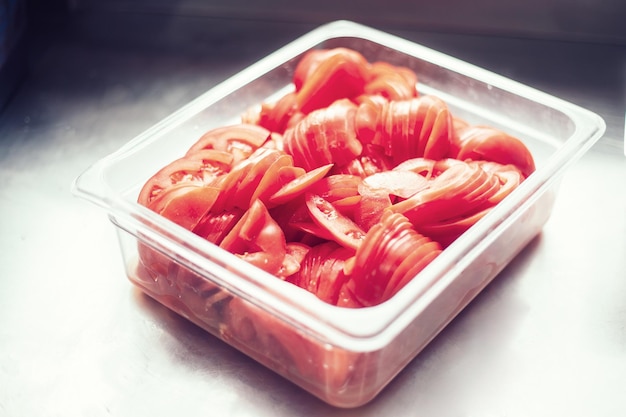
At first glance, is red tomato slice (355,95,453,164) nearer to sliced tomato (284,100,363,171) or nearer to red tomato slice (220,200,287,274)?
sliced tomato (284,100,363,171)

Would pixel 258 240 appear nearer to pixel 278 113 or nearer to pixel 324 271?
pixel 324 271

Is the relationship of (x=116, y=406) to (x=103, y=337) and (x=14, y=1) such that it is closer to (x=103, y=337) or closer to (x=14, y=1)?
(x=103, y=337)

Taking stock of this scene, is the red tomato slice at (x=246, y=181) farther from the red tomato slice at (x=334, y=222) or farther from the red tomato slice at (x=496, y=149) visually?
the red tomato slice at (x=496, y=149)

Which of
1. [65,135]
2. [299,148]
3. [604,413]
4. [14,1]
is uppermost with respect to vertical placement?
[14,1]

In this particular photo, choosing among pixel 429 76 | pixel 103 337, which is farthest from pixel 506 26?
pixel 103 337

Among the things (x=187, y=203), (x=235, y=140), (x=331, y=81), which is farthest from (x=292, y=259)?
(x=331, y=81)

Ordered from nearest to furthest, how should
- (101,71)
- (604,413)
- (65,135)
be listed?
(604,413), (65,135), (101,71)

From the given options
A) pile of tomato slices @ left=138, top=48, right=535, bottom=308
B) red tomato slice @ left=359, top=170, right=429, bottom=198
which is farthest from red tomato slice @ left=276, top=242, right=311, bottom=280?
→ red tomato slice @ left=359, top=170, right=429, bottom=198
